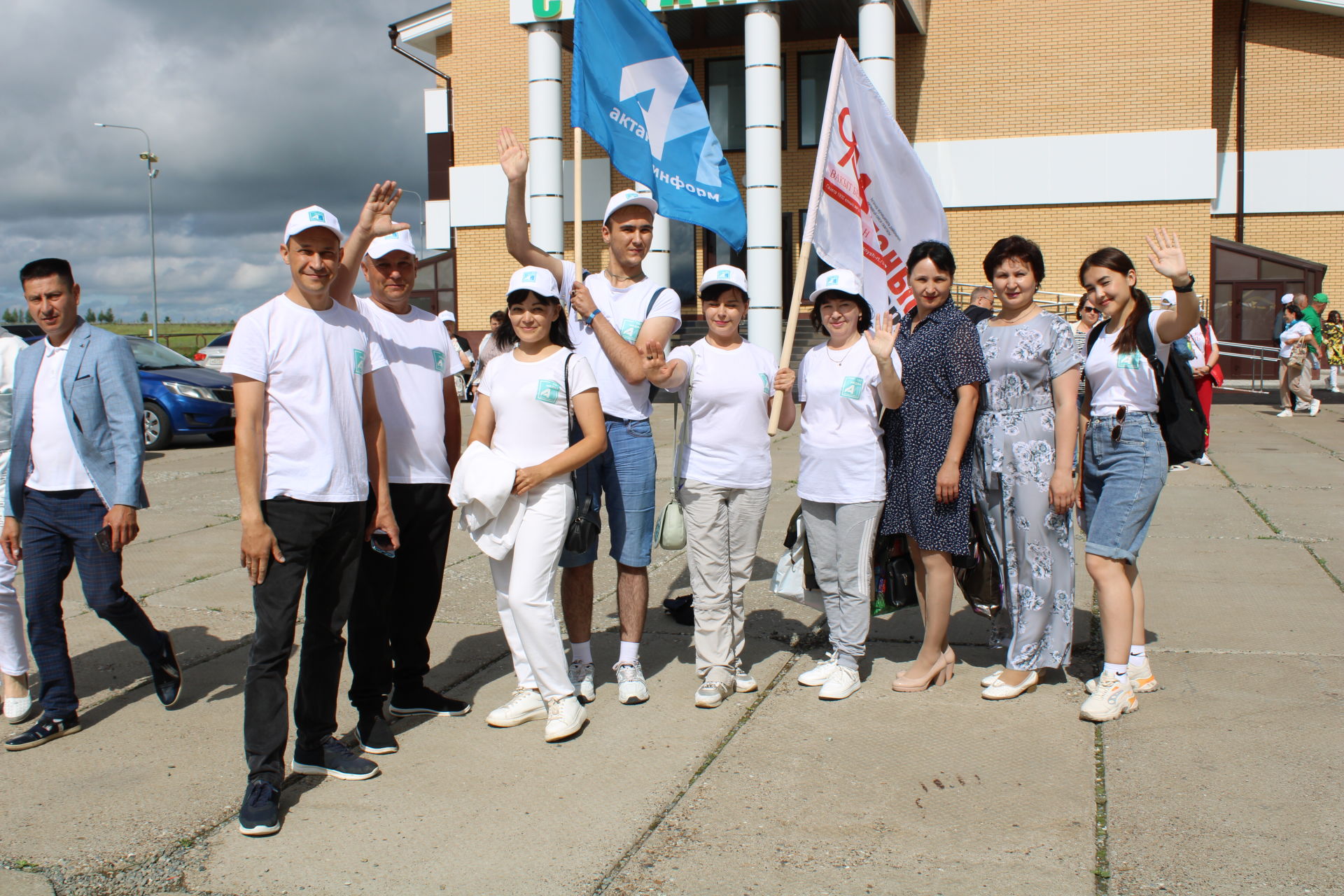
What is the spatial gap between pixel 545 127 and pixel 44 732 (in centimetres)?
1974

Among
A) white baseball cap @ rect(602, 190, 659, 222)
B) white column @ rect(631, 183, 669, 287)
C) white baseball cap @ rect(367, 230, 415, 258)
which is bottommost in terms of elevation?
white baseball cap @ rect(367, 230, 415, 258)

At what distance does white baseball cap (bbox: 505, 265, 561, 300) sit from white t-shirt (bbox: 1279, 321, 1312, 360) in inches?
589

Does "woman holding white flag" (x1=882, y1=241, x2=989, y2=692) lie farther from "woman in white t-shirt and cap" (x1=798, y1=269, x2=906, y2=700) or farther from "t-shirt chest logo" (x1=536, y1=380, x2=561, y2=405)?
"t-shirt chest logo" (x1=536, y1=380, x2=561, y2=405)

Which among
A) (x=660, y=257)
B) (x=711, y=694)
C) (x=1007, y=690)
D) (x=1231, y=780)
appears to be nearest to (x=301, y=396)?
(x=711, y=694)

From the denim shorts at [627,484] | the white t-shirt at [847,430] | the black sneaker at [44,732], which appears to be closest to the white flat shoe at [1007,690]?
the white t-shirt at [847,430]

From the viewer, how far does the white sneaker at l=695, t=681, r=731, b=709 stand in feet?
14.5

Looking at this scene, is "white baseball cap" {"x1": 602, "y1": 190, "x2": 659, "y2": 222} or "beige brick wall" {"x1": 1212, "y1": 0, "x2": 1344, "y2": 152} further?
"beige brick wall" {"x1": 1212, "y1": 0, "x2": 1344, "y2": 152}

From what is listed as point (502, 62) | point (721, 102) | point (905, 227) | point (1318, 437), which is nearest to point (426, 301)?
point (502, 62)

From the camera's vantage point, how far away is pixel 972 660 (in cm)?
504

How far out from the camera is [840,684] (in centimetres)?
450

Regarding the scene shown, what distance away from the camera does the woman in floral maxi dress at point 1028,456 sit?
430 centimetres

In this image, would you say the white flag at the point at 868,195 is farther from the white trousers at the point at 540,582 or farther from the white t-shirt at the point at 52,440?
the white t-shirt at the point at 52,440

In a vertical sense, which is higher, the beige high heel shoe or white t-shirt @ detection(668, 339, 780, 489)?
white t-shirt @ detection(668, 339, 780, 489)

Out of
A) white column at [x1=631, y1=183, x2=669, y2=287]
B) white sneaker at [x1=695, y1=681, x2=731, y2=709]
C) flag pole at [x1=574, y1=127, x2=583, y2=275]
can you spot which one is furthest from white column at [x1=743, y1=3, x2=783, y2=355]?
white sneaker at [x1=695, y1=681, x2=731, y2=709]
